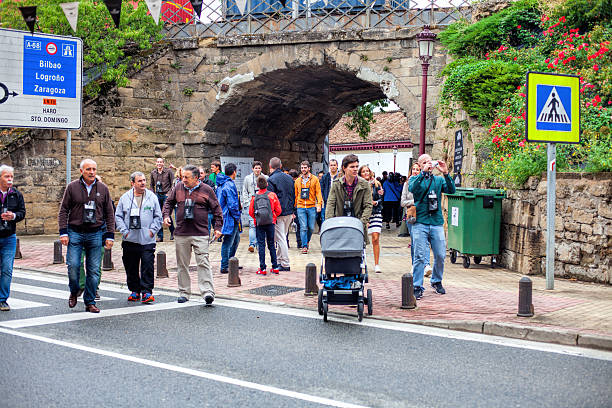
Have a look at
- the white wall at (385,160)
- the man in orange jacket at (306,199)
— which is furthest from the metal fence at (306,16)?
the white wall at (385,160)

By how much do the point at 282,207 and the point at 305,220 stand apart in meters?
2.34

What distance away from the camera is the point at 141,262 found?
868cm

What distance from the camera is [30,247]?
14.7 metres

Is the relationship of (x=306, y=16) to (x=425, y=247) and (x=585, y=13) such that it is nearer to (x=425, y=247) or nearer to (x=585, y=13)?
(x=585, y=13)

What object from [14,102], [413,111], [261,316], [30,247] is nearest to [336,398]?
[261,316]

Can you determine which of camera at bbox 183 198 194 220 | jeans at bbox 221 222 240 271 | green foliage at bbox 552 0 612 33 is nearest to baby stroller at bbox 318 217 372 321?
camera at bbox 183 198 194 220

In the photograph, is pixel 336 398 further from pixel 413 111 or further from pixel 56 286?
pixel 413 111

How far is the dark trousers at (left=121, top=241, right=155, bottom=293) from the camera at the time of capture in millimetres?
8633

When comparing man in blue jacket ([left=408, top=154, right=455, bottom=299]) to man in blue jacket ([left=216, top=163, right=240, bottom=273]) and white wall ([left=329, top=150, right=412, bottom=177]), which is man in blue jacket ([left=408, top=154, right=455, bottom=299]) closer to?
man in blue jacket ([left=216, top=163, right=240, bottom=273])

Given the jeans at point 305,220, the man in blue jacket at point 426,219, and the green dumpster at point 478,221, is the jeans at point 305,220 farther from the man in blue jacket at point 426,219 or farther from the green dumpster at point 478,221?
the man in blue jacket at point 426,219

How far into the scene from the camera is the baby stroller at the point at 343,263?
741cm

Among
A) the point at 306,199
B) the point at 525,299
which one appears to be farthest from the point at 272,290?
the point at 306,199

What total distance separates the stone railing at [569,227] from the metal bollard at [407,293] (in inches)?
132

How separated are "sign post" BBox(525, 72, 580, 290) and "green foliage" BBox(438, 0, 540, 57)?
24.0 feet
